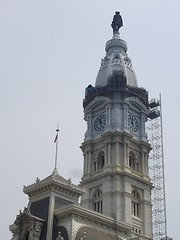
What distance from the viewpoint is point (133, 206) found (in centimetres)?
8369

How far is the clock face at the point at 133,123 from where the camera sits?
3556 inches

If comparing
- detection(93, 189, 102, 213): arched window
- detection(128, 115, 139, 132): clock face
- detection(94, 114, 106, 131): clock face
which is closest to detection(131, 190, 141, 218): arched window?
detection(93, 189, 102, 213): arched window

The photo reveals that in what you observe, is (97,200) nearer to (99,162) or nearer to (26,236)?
(99,162)

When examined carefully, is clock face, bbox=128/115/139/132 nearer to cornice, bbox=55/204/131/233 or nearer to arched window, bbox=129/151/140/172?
arched window, bbox=129/151/140/172

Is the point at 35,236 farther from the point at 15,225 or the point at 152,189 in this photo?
the point at 152,189

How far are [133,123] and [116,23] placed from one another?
A: 22.9 m

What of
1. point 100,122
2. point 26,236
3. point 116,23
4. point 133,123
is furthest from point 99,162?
point 26,236

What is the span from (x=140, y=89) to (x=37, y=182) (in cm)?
3681

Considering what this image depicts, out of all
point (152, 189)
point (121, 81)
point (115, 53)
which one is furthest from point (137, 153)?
point (115, 53)

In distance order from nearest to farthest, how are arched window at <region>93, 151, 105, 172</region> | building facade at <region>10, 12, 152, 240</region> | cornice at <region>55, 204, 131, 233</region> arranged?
cornice at <region>55, 204, 131, 233</region>
building facade at <region>10, 12, 152, 240</region>
arched window at <region>93, 151, 105, 172</region>

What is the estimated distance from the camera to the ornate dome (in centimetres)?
9500

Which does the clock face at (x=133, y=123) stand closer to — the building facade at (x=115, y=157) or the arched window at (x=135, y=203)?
the building facade at (x=115, y=157)

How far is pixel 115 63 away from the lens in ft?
313

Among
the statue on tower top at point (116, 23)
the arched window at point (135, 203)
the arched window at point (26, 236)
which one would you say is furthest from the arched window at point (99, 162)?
the arched window at point (26, 236)
